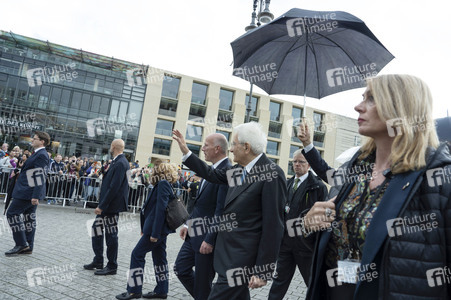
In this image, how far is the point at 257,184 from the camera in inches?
111

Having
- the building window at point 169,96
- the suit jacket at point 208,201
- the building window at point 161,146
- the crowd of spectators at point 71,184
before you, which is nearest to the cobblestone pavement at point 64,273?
the suit jacket at point 208,201

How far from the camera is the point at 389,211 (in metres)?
1.35

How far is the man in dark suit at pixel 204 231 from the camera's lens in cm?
331

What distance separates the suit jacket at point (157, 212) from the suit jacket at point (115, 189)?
36.3 inches

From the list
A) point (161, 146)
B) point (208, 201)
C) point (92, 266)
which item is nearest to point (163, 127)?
point (161, 146)

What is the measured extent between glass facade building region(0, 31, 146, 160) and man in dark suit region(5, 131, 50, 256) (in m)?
27.5

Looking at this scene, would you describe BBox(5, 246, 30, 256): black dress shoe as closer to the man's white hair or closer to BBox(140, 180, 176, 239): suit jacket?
BBox(140, 180, 176, 239): suit jacket

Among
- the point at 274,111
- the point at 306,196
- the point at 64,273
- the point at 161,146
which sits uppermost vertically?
the point at 274,111

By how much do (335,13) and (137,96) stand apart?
3524cm

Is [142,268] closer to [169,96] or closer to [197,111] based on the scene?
[169,96]

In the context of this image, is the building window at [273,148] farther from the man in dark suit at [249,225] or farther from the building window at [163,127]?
the man in dark suit at [249,225]

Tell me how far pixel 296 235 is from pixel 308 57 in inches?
92.8

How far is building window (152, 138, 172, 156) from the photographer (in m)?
37.7

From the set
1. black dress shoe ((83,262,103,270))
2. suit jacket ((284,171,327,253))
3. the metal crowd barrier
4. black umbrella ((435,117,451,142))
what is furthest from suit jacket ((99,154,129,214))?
the metal crowd barrier
